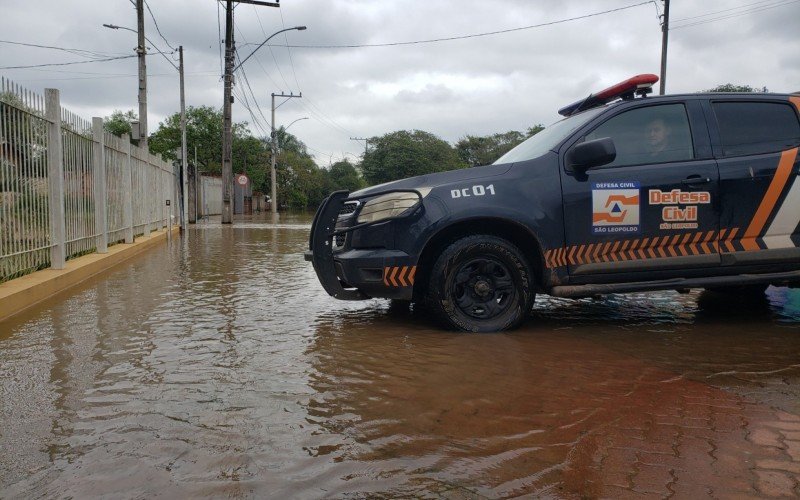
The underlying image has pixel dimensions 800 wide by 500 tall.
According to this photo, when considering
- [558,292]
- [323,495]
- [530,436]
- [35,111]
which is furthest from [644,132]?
[35,111]

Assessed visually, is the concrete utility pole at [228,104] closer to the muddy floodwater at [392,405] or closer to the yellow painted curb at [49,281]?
the yellow painted curb at [49,281]

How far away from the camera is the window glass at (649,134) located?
4977 millimetres

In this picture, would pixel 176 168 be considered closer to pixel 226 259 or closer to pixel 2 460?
pixel 226 259

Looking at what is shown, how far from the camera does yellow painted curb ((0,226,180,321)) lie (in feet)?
18.8

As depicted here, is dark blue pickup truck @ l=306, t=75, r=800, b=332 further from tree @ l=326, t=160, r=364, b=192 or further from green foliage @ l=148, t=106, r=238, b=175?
tree @ l=326, t=160, r=364, b=192

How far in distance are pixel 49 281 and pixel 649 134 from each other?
6.18 m

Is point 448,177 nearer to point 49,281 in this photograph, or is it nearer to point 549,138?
point 549,138

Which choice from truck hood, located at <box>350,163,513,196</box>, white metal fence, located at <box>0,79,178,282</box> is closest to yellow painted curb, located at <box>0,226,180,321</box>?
white metal fence, located at <box>0,79,178,282</box>

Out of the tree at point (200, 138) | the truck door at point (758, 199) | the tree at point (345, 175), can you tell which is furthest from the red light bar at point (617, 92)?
the tree at point (345, 175)

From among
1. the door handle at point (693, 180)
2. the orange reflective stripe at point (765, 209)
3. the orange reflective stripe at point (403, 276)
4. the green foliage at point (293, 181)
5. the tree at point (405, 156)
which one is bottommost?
the orange reflective stripe at point (403, 276)

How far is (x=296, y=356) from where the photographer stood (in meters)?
4.20

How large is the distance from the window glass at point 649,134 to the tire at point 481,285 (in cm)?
115

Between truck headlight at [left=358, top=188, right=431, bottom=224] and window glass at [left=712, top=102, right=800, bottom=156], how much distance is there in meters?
2.52

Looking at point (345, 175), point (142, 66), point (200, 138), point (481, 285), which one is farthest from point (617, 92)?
point (345, 175)
